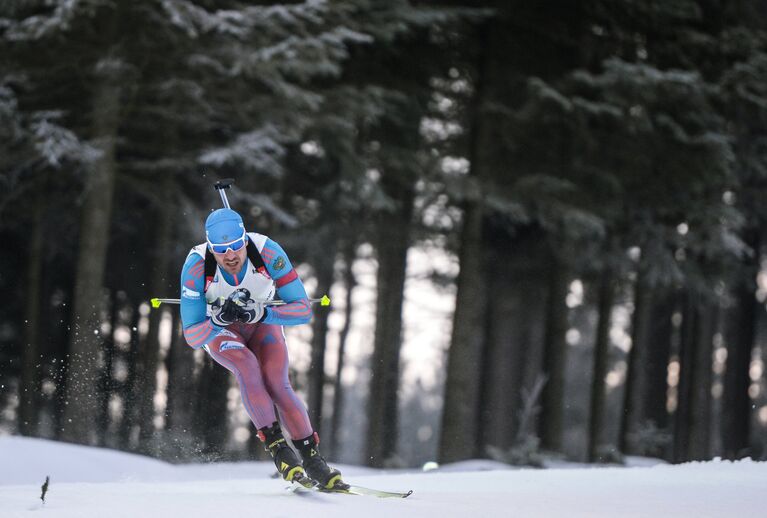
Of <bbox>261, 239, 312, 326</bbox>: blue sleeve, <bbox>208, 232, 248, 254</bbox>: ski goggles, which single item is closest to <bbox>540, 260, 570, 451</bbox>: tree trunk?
<bbox>261, 239, 312, 326</bbox>: blue sleeve

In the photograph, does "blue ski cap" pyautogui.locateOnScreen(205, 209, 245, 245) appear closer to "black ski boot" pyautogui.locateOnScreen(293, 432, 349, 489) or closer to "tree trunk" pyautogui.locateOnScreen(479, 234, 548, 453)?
"black ski boot" pyautogui.locateOnScreen(293, 432, 349, 489)

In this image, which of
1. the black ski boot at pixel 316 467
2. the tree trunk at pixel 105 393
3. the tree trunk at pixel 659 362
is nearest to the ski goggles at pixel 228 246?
the black ski boot at pixel 316 467

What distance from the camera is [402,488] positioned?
8.28 metres

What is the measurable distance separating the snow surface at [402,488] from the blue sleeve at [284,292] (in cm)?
130

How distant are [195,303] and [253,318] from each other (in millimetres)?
442

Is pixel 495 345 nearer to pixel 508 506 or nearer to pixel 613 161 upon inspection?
pixel 613 161

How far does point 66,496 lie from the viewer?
21.1 feet

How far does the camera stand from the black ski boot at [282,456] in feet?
23.1

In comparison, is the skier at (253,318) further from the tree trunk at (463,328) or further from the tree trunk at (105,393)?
the tree trunk at (463,328)

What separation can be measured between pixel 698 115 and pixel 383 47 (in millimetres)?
5562

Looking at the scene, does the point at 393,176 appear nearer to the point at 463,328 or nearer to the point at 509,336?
the point at 463,328

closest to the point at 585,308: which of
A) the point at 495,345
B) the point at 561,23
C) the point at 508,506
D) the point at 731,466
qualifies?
the point at 495,345

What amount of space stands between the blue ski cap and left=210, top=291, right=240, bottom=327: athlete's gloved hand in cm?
50

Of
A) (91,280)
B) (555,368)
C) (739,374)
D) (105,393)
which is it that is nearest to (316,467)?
(91,280)
